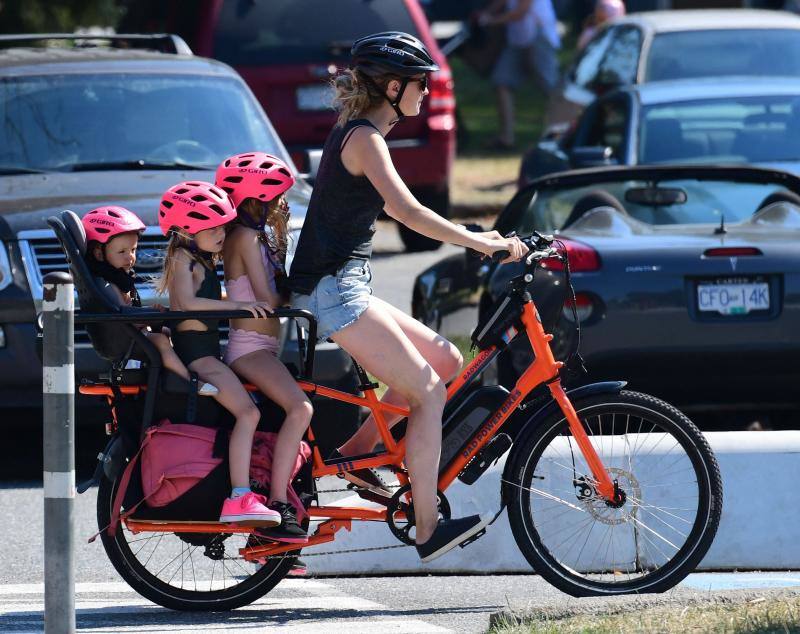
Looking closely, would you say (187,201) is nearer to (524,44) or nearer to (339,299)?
(339,299)

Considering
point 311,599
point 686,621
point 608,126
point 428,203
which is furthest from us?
point 428,203

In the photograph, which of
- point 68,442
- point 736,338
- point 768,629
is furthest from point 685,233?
point 68,442

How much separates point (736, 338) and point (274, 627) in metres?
2.87

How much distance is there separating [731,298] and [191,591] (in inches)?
117

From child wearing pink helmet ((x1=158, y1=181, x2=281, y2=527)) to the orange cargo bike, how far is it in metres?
0.14

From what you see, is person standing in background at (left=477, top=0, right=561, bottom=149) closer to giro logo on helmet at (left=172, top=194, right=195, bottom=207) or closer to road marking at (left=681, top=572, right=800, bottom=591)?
road marking at (left=681, top=572, right=800, bottom=591)

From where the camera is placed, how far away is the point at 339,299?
5336 millimetres

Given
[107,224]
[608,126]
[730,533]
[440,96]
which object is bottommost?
[440,96]

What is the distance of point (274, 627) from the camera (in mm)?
5375

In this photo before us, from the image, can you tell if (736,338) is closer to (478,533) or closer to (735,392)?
(735,392)

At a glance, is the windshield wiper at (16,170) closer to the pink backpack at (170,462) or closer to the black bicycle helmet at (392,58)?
the pink backpack at (170,462)

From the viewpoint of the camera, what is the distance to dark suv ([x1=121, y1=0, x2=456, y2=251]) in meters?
13.4

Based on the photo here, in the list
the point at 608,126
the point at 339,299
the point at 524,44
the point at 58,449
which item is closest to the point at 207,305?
the point at 339,299

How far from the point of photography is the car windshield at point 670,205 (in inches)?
328
